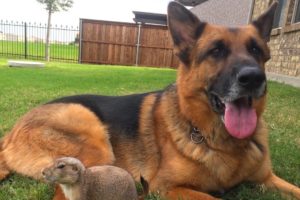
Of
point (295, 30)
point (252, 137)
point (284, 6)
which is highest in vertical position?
point (284, 6)

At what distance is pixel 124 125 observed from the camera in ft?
11.8

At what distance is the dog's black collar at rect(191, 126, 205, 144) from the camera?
3117 millimetres

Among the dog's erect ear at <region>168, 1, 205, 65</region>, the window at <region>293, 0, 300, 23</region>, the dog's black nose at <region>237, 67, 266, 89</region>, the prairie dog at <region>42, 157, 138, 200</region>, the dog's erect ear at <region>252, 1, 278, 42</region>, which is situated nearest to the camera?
the prairie dog at <region>42, 157, 138, 200</region>

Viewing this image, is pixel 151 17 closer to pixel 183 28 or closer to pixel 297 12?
pixel 297 12

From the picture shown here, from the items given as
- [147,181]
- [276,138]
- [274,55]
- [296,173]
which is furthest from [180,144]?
[274,55]

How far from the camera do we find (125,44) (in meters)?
21.9

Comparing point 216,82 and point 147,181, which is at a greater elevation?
point 216,82

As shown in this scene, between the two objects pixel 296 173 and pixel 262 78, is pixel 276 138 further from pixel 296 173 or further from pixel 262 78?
pixel 262 78

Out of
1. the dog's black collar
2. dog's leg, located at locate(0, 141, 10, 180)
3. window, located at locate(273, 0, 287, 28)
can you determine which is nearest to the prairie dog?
the dog's black collar

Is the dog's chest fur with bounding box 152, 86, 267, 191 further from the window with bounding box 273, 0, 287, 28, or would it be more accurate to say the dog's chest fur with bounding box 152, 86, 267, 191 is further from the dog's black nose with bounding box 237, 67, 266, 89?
the window with bounding box 273, 0, 287, 28

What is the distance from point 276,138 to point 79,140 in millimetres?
2821

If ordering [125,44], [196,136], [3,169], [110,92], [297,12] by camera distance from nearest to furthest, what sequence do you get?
1. [196,136]
2. [3,169]
3. [110,92]
4. [297,12]
5. [125,44]

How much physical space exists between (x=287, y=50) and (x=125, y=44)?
38.3ft

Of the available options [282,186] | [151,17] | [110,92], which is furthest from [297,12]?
[151,17]
